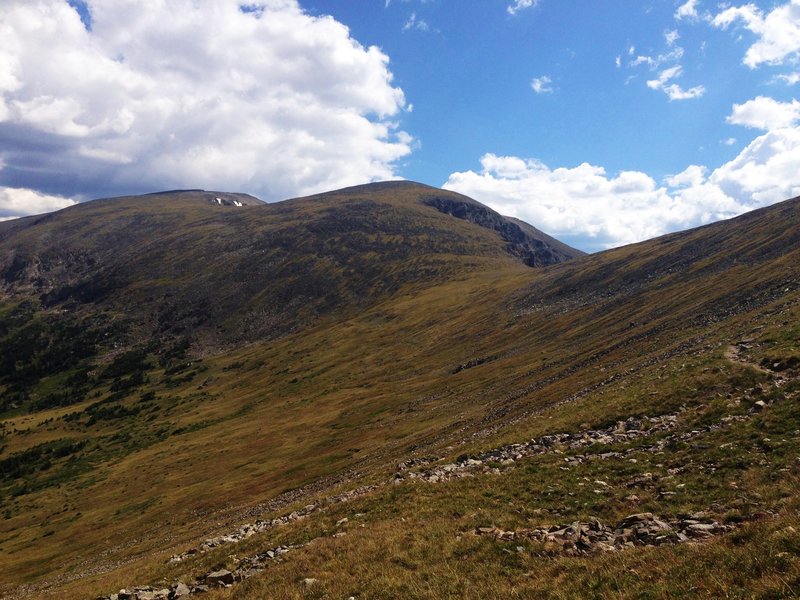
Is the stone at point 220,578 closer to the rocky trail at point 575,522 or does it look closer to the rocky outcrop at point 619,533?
the rocky trail at point 575,522

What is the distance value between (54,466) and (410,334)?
10285 cm

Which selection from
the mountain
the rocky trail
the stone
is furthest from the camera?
the stone

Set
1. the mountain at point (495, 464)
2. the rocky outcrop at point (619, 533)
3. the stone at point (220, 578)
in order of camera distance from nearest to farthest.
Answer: the rocky outcrop at point (619, 533) → the mountain at point (495, 464) → the stone at point (220, 578)

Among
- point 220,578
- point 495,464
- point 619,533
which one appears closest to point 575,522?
point 619,533

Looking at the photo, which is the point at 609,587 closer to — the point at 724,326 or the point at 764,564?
the point at 764,564

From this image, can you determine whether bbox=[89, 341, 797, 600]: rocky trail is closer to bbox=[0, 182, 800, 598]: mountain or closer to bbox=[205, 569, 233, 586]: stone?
bbox=[205, 569, 233, 586]: stone

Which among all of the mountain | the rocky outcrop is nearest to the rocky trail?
the rocky outcrop

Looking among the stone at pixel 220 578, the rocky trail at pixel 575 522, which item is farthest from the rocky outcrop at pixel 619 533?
the stone at pixel 220 578

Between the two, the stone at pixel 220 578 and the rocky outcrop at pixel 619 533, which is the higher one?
the rocky outcrop at pixel 619 533

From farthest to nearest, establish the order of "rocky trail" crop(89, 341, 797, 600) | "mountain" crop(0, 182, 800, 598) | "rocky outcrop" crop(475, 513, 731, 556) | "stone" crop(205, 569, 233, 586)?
"stone" crop(205, 569, 233, 586)
"rocky trail" crop(89, 341, 797, 600)
"mountain" crop(0, 182, 800, 598)
"rocky outcrop" crop(475, 513, 731, 556)

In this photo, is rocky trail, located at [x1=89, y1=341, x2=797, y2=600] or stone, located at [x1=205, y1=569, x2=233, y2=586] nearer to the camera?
rocky trail, located at [x1=89, y1=341, x2=797, y2=600]

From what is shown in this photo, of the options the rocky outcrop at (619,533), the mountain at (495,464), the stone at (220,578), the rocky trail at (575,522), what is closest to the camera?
the rocky outcrop at (619,533)

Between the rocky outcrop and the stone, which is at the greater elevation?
the rocky outcrop

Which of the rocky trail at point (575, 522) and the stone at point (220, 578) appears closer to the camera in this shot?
the rocky trail at point (575, 522)
